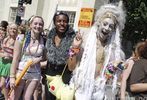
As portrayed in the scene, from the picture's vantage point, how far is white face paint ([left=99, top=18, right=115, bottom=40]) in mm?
5191

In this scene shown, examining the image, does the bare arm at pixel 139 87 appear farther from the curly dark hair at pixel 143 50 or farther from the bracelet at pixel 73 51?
the bracelet at pixel 73 51

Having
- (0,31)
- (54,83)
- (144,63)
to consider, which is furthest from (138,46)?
(0,31)

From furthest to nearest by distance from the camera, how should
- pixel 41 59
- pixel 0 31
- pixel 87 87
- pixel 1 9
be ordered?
pixel 1 9 < pixel 0 31 < pixel 41 59 < pixel 87 87

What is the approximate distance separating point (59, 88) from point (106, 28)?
3.03ft

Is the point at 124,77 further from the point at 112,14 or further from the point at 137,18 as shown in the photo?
the point at 137,18

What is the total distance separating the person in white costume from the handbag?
2.8 inches

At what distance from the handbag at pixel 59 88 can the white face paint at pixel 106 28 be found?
703 mm

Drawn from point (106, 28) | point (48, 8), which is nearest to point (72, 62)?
point (106, 28)

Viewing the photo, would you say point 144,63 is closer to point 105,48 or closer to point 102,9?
point 105,48

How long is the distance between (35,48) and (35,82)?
1.54ft

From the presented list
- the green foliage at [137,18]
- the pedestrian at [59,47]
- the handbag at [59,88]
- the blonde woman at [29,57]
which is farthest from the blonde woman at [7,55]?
the green foliage at [137,18]

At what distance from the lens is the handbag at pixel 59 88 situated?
521 centimetres

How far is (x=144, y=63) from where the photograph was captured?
17.1 ft

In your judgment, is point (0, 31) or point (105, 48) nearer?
point (105, 48)
